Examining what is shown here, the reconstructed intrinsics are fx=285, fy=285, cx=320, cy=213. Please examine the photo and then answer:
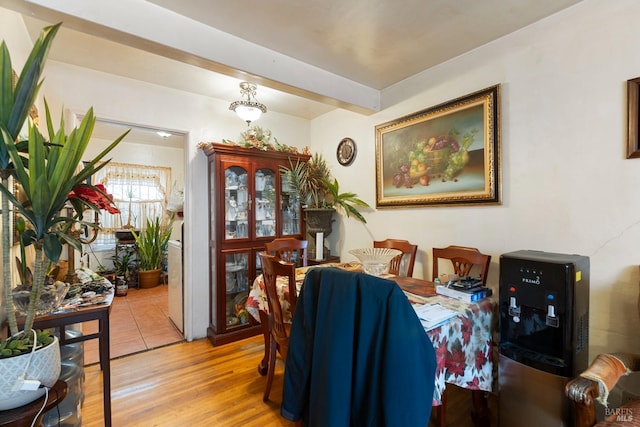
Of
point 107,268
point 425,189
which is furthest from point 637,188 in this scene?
point 107,268

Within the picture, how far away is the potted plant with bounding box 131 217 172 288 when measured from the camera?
4945 millimetres

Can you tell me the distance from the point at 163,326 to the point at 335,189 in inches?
99.9

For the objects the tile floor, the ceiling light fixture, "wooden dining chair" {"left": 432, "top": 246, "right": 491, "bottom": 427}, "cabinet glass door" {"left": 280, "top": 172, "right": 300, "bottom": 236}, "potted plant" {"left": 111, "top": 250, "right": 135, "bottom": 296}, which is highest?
the ceiling light fixture

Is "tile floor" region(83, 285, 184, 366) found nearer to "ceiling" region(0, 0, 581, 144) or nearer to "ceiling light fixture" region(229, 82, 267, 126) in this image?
"ceiling light fixture" region(229, 82, 267, 126)

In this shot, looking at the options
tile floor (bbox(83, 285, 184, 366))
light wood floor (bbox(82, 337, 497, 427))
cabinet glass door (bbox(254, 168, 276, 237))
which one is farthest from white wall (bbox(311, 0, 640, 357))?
tile floor (bbox(83, 285, 184, 366))

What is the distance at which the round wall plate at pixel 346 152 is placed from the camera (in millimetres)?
3250

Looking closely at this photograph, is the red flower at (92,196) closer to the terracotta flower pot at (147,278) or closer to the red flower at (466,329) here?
the red flower at (466,329)

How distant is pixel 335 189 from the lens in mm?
3266

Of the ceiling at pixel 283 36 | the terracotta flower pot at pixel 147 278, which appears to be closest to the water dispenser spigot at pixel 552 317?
the ceiling at pixel 283 36

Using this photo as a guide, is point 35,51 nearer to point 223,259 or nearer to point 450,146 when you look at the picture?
point 223,259

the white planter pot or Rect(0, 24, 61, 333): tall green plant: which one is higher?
Rect(0, 24, 61, 333): tall green plant

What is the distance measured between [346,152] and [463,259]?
5.84 feet

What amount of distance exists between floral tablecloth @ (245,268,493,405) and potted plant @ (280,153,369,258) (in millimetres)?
1688

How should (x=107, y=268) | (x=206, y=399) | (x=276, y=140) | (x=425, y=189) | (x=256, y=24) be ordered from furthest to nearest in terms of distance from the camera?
(x=107, y=268) → (x=276, y=140) → (x=425, y=189) → (x=206, y=399) → (x=256, y=24)
